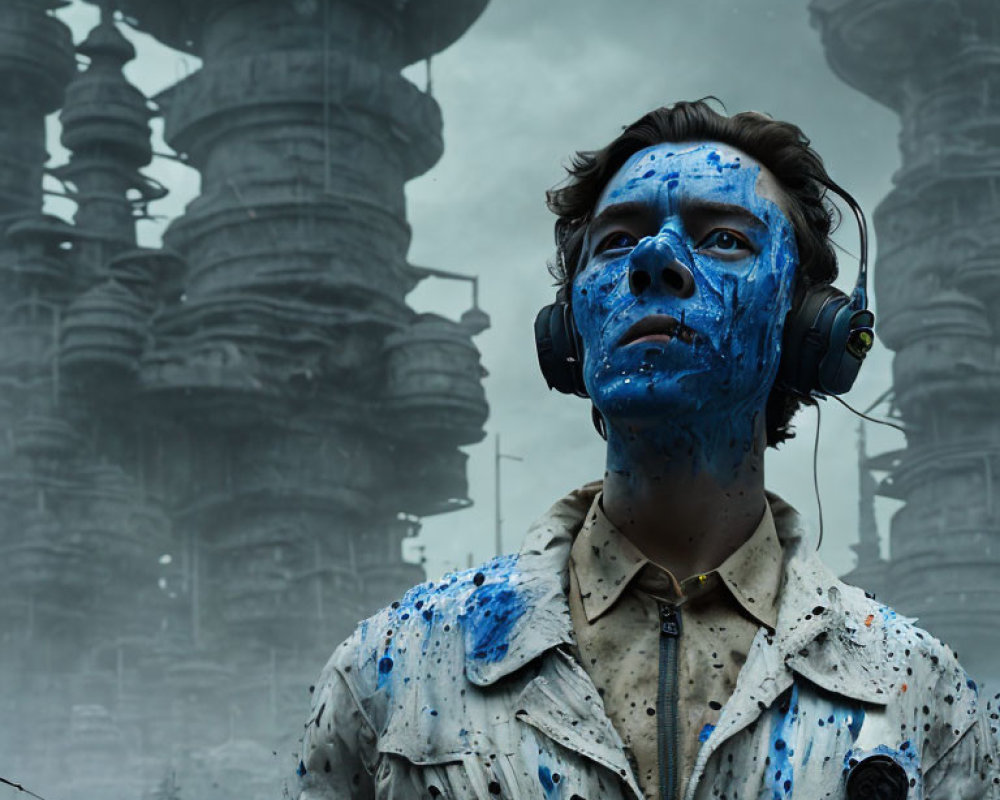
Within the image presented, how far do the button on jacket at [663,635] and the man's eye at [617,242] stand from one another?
977 millimetres

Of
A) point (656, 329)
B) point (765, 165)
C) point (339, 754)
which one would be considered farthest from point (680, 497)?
point (339, 754)

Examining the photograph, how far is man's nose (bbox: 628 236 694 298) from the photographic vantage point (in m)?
5.95

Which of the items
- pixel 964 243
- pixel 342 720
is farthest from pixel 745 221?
pixel 964 243

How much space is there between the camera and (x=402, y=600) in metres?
6.35

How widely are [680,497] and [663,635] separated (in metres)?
0.51

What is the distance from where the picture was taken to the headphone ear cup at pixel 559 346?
6.45m

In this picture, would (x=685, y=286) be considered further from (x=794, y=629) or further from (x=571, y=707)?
(x=571, y=707)

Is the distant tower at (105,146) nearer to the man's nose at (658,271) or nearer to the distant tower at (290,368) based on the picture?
the distant tower at (290,368)

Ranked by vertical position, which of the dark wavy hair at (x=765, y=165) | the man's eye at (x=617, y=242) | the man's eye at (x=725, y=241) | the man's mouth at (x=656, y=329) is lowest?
the man's mouth at (x=656, y=329)

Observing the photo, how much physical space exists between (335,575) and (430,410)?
1421cm

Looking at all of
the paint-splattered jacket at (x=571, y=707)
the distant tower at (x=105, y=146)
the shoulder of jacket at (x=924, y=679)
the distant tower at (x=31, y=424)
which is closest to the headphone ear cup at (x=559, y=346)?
the paint-splattered jacket at (x=571, y=707)

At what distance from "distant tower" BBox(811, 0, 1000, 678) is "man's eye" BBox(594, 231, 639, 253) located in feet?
392

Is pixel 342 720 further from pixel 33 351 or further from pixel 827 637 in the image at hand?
pixel 33 351

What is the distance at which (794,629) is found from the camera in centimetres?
583
